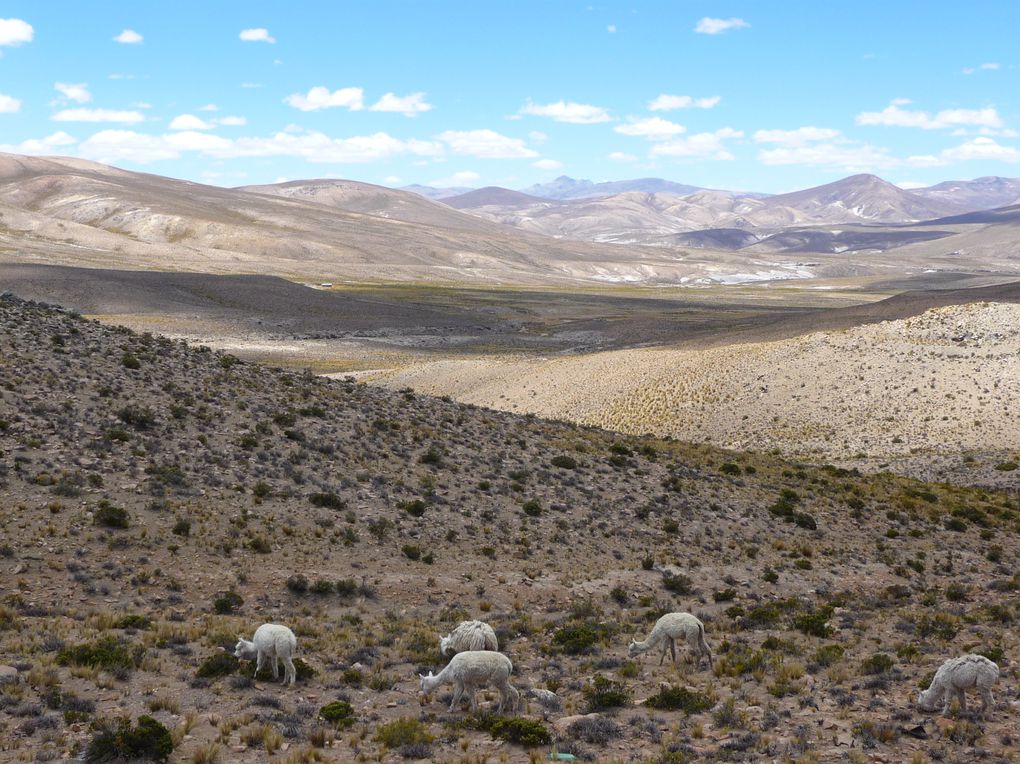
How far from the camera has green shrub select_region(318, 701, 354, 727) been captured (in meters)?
12.8

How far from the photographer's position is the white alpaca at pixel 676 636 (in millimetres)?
16344

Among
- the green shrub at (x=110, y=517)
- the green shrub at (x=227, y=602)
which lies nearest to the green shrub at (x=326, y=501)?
the green shrub at (x=110, y=517)

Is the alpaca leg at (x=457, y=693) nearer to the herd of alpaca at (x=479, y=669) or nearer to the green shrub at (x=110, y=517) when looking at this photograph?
the herd of alpaca at (x=479, y=669)

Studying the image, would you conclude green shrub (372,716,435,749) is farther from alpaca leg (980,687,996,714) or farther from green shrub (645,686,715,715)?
alpaca leg (980,687,996,714)

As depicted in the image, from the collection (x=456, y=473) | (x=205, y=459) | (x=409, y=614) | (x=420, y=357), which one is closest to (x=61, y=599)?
(x=409, y=614)

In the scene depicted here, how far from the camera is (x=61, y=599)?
17906mm

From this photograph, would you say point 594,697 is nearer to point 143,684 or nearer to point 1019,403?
point 143,684

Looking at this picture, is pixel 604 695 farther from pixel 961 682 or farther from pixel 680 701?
pixel 961 682

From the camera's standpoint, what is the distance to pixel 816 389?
57.3 meters

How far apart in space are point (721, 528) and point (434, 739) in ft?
61.5

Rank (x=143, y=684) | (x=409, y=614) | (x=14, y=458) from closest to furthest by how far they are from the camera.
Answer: (x=143, y=684)
(x=409, y=614)
(x=14, y=458)

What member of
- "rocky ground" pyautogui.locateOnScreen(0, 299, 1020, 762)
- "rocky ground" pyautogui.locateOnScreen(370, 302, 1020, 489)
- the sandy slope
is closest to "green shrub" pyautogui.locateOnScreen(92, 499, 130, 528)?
"rocky ground" pyautogui.locateOnScreen(0, 299, 1020, 762)

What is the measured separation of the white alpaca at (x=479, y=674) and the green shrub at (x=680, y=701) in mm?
2284

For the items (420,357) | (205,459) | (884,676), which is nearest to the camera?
(884,676)
